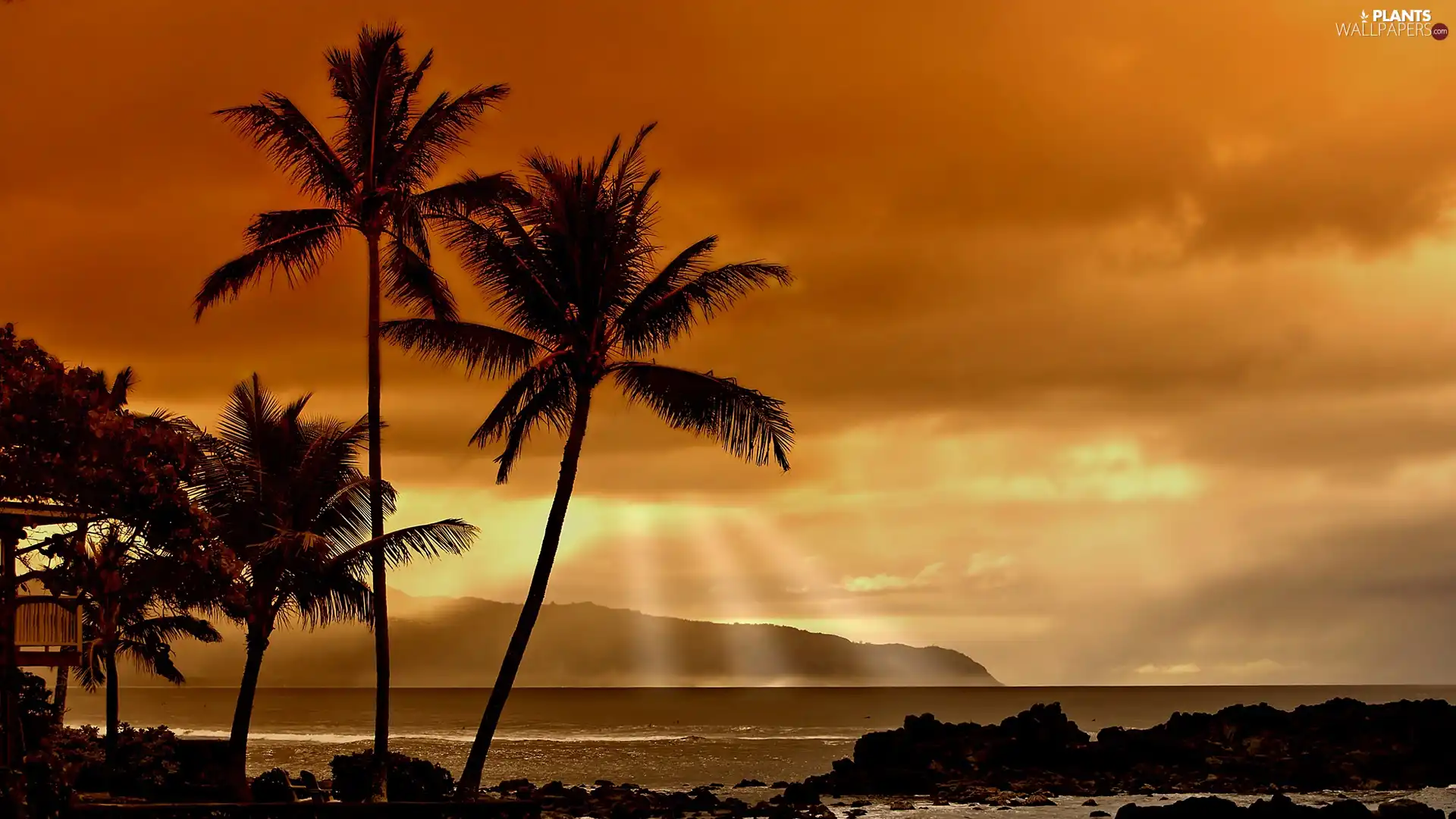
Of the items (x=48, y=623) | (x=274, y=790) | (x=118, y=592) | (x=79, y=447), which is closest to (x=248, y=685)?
(x=274, y=790)

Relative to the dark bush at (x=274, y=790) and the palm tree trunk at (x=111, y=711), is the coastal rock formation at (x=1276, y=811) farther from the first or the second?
the palm tree trunk at (x=111, y=711)

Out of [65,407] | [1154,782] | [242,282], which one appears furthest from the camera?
[1154,782]

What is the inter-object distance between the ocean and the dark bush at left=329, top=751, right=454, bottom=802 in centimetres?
1687

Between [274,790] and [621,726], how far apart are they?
262 ft

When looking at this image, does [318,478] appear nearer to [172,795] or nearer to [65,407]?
[172,795]

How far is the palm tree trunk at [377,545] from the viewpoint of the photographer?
82.5 ft

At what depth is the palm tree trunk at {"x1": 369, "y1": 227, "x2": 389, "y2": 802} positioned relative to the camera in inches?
990

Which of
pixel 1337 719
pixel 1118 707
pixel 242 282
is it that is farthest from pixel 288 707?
pixel 242 282

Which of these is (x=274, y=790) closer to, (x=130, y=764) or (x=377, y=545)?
(x=130, y=764)

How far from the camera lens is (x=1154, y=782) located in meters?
40.7

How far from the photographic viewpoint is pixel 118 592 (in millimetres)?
21781

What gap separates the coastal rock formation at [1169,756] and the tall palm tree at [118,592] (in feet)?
62.9

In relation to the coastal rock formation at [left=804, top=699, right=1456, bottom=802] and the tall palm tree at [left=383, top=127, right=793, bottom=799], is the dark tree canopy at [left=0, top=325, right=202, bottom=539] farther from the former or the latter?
the coastal rock formation at [left=804, top=699, right=1456, bottom=802]

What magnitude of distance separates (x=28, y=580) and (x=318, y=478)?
9.89 meters
